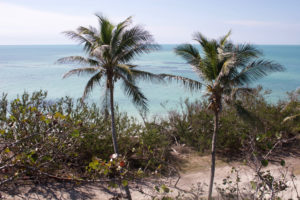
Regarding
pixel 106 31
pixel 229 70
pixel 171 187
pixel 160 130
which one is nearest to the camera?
pixel 229 70

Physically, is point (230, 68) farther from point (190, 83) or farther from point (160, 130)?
point (160, 130)

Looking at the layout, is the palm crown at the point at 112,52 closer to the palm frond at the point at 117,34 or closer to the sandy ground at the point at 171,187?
the palm frond at the point at 117,34

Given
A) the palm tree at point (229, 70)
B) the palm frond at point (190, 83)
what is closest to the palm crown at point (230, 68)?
the palm tree at point (229, 70)

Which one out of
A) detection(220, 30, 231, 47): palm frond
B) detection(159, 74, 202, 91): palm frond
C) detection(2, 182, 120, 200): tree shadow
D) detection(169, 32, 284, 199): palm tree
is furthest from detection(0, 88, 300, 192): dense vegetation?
detection(220, 30, 231, 47): palm frond

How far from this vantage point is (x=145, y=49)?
1023 centimetres

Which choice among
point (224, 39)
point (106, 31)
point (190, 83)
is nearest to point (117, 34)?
point (106, 31)

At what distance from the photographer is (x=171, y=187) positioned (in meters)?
11.0

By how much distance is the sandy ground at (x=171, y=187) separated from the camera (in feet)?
32.7

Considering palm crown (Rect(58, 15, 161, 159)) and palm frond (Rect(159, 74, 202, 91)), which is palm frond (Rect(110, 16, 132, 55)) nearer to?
palm crown (Rect(58, 15, 161, 159))

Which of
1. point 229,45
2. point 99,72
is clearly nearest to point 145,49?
point 99,72

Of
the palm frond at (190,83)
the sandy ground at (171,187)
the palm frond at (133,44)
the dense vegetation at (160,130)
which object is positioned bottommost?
the sandy ground at (171,187)

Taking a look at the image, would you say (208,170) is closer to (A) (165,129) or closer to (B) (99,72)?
(A) (165,129)

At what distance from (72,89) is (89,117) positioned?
29.6 metres

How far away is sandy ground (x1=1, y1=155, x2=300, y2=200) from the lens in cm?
998
